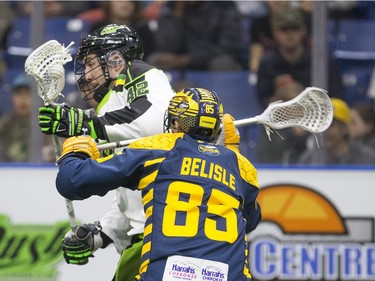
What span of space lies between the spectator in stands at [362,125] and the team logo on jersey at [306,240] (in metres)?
0.45

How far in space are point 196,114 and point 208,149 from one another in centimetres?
15

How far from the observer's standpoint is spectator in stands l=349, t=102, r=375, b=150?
7566 mm

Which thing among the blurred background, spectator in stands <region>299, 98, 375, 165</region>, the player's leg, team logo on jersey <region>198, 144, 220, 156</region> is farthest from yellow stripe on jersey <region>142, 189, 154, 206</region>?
spectator in stands <region>299, 98, 375, 165</region>

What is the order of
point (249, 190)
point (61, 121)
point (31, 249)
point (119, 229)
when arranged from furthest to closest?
point (31, 249) < point (119, 229) < point (61, 121) < point (249, 190)

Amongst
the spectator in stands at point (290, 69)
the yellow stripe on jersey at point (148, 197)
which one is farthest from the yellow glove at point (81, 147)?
the spectator in stands at point (290, 69)

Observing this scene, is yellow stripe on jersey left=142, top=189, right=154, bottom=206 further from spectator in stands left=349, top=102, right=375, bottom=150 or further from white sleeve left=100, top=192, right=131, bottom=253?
spectator in stands left=349, top=102, right=375, bottom=150

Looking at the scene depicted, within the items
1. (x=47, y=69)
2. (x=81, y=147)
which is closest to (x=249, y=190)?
(x=81, y=147)

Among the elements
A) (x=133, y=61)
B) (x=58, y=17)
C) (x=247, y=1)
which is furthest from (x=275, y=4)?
(x=133, y=61)

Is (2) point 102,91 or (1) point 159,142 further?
(2) point 102,91

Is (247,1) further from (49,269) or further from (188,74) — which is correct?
(49,269)

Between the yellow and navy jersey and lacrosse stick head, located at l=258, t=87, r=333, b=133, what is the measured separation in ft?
3.34

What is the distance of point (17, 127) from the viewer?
7648 millimetres

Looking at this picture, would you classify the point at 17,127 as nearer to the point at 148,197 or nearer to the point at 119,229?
the point at 119,229

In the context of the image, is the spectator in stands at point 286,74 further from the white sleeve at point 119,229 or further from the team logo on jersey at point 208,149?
the team logo on jersey at point 208,149
